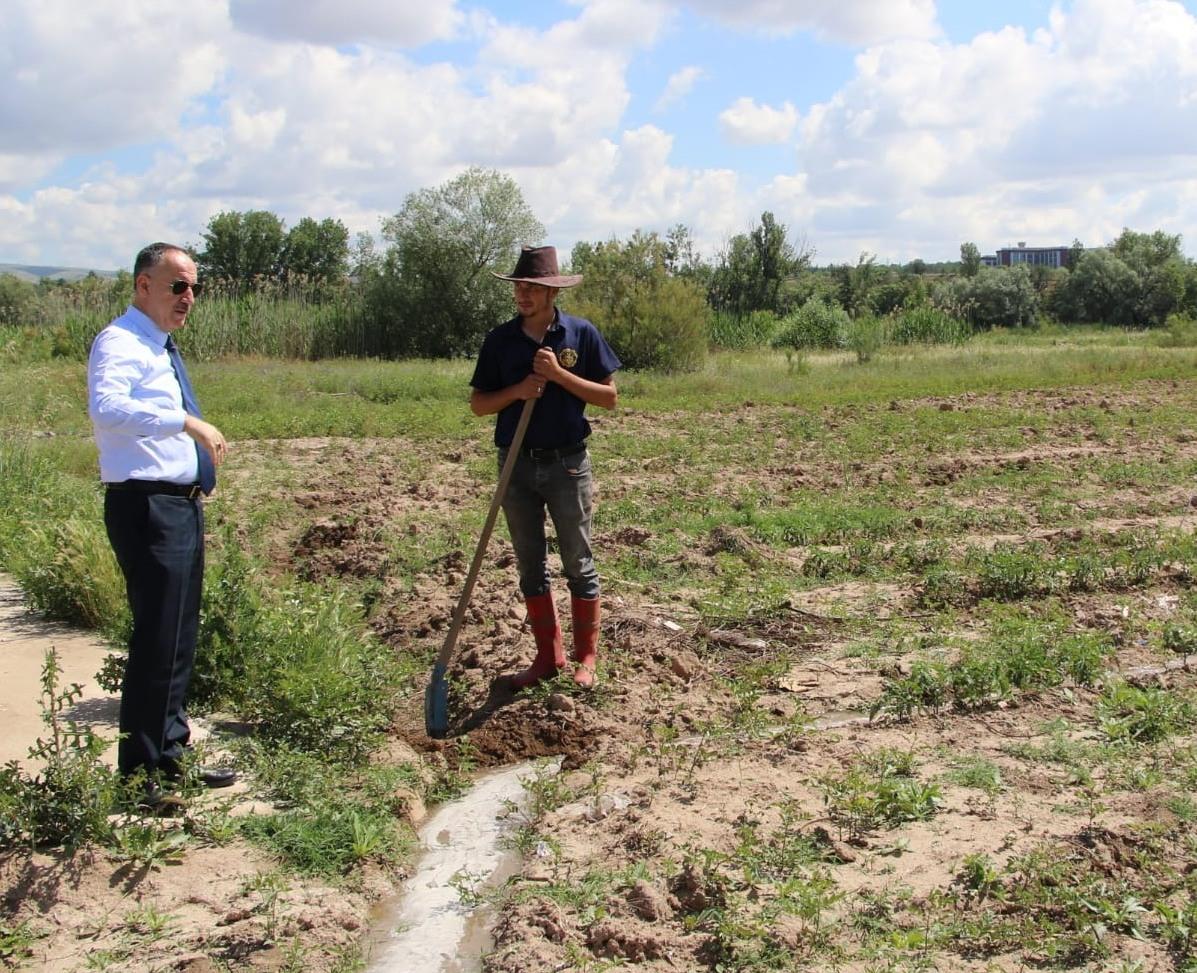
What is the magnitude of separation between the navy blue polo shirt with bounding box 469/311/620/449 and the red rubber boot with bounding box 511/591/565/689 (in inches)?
33.6

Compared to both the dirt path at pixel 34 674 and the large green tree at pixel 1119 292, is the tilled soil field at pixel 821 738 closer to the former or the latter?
the dirt path at pixel 34 674

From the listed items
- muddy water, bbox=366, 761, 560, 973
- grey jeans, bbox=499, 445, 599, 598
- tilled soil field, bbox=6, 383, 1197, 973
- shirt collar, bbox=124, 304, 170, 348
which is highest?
shirt collar, bbox=124, 304, 170, 348

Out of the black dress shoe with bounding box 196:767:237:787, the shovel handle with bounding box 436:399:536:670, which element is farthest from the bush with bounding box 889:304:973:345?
the black dress shoe with bounding box 196:767:237:787

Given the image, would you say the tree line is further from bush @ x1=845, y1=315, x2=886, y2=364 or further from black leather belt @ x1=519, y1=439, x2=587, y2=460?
black leather belt @ x1=519, y1=439, x2=587, y2=460

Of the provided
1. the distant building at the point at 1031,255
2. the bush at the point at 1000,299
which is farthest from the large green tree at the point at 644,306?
the distant building at the point at 1031,255

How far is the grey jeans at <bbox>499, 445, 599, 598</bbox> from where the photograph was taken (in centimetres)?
574

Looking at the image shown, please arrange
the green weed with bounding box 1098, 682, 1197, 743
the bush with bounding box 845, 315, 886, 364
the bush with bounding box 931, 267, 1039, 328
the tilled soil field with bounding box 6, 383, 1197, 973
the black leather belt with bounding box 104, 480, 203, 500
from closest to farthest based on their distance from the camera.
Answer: the tilled soil field with bounding box 6, 383, 1197, 973 → the black leather belt with bounding box 104, 480, 203, 500 → the green weed with bounding box 1098, 682, 1197, 743 → the bush with bounding box 845, 315, 886, 364 → the bush with bounding box 931, 267, 1039, 328

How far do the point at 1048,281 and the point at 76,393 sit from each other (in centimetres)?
4992

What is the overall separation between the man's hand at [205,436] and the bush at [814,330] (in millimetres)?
31755

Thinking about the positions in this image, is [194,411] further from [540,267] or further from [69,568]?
[69,568]

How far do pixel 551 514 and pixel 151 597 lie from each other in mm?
1987

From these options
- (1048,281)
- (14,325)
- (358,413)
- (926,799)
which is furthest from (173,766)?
(1048,281)

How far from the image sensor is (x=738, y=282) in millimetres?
46312

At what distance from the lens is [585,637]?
19.8 ft
